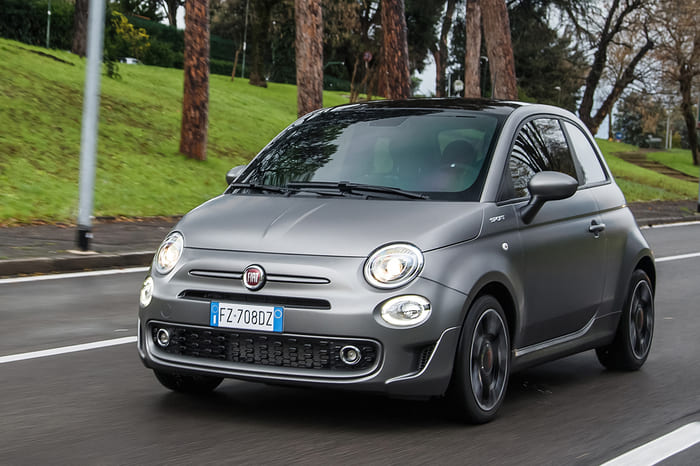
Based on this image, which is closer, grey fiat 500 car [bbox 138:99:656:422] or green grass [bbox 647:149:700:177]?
grey fiat 500 car [bbox 138:99:656:422]

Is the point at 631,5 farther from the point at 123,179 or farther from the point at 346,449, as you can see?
the point at 346,449

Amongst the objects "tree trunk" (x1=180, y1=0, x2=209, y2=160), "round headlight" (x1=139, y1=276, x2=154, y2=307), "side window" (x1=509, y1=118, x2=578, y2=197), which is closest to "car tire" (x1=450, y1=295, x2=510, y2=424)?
"side window" (x1=509, y1=118, x2=578, y2=197)

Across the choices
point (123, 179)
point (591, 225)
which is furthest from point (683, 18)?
point (591, 225)

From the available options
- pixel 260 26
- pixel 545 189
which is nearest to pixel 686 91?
pixel 260 26

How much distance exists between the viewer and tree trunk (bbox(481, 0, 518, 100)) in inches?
1061

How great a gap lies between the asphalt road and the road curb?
3.87m

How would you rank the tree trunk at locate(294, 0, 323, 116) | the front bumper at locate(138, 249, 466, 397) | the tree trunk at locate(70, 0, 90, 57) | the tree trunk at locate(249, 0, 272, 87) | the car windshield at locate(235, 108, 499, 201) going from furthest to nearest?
the tree trunk at locate(249, 0, 272, 87) → the tree trunk at locate(70, 0, 90, 57) → the tree trunk at locate(294, 0, 323, 116) → the car windshield at locate(235, 108, 499, 201) → the front bumper at locate(138, 249, 466, 397)

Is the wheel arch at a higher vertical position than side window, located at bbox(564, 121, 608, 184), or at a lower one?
lower

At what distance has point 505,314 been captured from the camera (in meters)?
5.95

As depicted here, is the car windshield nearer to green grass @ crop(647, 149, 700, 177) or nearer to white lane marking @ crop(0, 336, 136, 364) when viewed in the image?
white lane marking @ crop(0, 336, 136, 364)

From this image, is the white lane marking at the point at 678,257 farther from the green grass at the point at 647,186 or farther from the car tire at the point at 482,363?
the green grass at the point at 647,186

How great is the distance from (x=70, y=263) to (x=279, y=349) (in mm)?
7852

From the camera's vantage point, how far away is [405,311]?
5199mm

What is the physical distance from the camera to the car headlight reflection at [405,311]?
5.18 metres
